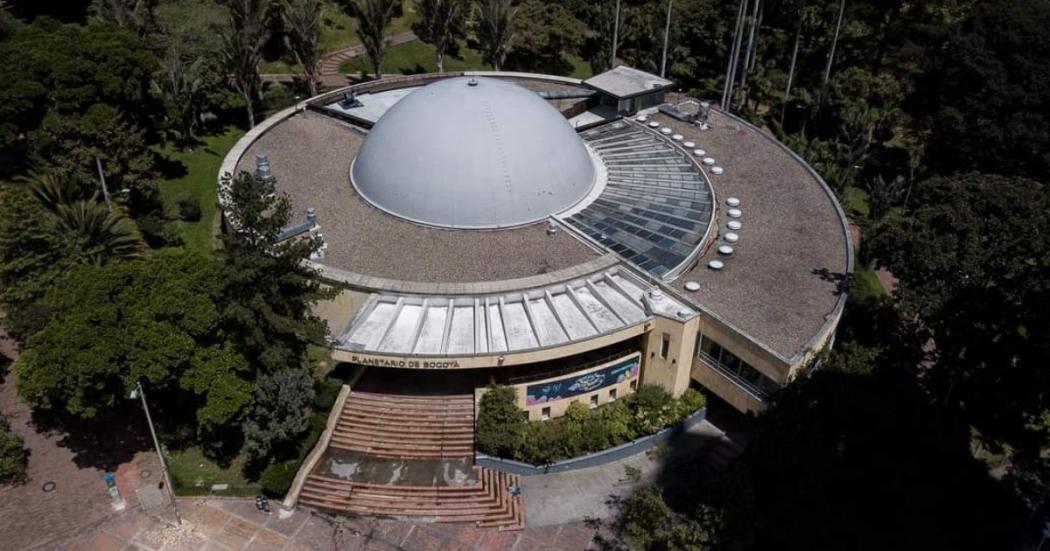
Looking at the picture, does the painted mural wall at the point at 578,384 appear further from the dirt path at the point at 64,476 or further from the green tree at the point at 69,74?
the green tree at the point at 69,74

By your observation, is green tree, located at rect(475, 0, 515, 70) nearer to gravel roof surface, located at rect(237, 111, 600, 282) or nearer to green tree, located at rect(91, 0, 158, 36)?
gravel roof surface, located at rect(237, 111, 600, 282)

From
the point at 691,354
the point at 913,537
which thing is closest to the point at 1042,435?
the point at 913,537

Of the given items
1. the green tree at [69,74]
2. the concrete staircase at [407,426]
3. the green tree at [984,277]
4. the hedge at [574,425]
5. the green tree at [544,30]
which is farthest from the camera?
the green tree at [544,30]

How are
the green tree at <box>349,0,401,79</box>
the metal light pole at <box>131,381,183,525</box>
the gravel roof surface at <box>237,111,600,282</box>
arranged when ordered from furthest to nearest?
1. the green tree at <box>349,0,401,79</box>
2. the gravel roof surface at <box>237,111,600,282</box>
3. the metal light pole at <box>131,381,183,525</box>

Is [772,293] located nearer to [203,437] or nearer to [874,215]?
[874,215]

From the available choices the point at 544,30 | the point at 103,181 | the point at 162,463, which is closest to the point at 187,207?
the point at 103,181

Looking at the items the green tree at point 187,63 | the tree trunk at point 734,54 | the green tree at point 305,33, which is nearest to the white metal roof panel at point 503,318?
the green tree at point 187,63

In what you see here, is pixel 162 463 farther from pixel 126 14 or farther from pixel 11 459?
pixel 126 14

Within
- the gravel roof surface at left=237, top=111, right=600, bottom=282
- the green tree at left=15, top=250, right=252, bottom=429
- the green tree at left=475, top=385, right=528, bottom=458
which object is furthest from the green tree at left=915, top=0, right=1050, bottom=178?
the green tree at left=15, top=250, right=252, bottom=429
